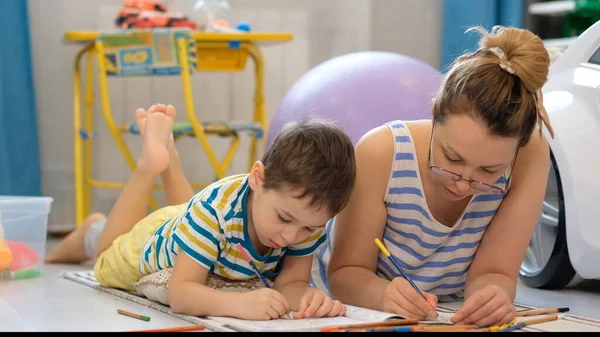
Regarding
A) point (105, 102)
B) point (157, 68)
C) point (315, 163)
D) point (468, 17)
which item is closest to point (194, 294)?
point (315, 163)

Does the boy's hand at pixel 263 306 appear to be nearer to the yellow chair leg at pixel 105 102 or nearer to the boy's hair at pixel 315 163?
the boy's hair at pixel 315 163

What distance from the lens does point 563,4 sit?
3.56 m

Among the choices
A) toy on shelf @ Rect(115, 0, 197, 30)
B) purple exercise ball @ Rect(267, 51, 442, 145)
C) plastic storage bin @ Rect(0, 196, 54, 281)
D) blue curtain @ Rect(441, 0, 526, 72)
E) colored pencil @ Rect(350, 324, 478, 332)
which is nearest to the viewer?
colored pencil @ Rect(350, 324, 478, 332)

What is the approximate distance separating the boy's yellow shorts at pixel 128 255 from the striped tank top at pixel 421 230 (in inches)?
15.9

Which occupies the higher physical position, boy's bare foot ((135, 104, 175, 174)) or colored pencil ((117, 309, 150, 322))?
boy's bare foot ((135, 104, 175, 174))

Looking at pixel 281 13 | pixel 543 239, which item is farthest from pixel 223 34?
pixel 543 239

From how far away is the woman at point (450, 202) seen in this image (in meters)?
1.42

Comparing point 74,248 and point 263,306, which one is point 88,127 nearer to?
point 74,248

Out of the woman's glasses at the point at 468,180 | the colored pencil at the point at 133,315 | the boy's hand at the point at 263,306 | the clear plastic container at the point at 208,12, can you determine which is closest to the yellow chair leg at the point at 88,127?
the clear plastic container at the point at 208,12

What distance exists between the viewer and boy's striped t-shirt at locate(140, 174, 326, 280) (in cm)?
153

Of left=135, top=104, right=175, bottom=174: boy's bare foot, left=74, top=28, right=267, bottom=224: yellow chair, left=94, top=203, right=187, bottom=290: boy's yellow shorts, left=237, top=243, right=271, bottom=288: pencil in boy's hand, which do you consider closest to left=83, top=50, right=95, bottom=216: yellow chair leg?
left=74, top=28, right=267, bottom=224: yellow chair

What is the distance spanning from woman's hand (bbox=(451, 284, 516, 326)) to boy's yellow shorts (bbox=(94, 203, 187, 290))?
699mm

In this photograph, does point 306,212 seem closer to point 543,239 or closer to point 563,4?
point 543,239

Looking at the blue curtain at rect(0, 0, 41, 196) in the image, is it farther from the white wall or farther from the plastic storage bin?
the plastic storage bin
